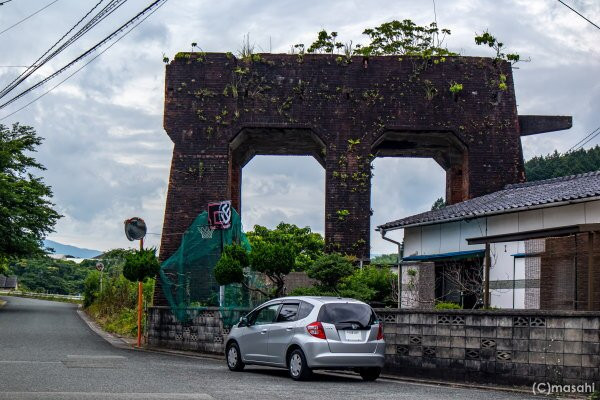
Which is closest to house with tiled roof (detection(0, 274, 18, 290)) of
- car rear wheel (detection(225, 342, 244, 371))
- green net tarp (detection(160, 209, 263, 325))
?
green net tarp (detection(160, 209, 263, 325))

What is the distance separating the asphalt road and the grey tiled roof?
611 cm

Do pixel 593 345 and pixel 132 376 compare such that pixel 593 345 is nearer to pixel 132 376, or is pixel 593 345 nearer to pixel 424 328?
pixel 424 328

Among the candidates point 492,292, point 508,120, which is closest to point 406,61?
point 508,120

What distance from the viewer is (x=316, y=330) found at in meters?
15.5

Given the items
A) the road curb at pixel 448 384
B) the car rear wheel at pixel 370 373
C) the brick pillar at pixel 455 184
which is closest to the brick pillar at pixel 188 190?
→ the brick pillar at pixel 455 184

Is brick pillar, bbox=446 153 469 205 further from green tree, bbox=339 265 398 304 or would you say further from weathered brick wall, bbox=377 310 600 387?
weathered brick wall, bbox=377 310 600 387

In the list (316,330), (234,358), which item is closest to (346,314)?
(316,330)

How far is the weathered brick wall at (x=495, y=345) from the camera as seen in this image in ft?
45.1

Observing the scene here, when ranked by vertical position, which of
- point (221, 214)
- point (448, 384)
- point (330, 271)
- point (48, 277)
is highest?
→ point (221, 214)

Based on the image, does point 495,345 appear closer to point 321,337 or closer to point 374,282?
point 321,337

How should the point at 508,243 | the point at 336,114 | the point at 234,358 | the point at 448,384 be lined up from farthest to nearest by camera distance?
the point at 336,114 < the point at 508,243 < the point at 234,358 < the point at 448,384

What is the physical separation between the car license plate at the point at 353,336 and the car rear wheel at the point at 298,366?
0.88 metres

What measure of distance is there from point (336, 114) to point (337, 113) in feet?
0.17

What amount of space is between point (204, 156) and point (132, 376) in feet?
46.8
